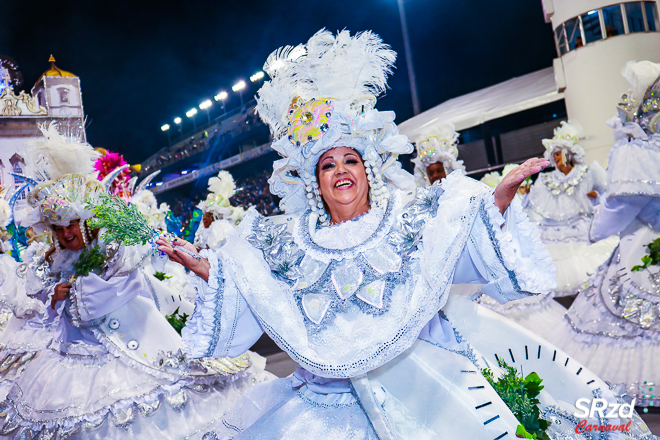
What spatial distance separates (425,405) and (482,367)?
42 centimetres

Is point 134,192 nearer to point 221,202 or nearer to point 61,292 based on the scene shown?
point 61,292

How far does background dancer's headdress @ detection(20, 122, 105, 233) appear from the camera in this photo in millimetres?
3600

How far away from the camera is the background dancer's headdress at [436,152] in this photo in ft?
18.4

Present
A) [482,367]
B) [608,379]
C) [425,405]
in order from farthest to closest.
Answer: [608,379] → [482,367] → [425,405]

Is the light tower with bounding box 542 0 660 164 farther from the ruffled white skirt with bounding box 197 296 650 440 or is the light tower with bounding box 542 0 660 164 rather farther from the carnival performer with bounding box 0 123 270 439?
the carnival performer with bounding box 0 123 270 439

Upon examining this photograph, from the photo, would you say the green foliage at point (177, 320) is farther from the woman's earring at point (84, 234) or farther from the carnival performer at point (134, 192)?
the woman's earring at point (84, 234)

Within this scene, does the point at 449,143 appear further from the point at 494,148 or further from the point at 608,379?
the point at 494,148

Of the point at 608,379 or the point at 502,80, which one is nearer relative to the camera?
the point at 608,379

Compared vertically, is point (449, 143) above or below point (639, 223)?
above

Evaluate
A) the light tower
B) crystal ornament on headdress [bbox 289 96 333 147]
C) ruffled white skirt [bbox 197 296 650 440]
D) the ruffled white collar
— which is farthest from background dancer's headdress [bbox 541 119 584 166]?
crystal ornament on headdress [bbox 289 96 333 147]

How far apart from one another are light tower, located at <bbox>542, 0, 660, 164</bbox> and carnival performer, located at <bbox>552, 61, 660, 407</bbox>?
6545mm

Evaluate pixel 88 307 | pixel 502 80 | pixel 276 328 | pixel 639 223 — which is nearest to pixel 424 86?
pixel 502 80

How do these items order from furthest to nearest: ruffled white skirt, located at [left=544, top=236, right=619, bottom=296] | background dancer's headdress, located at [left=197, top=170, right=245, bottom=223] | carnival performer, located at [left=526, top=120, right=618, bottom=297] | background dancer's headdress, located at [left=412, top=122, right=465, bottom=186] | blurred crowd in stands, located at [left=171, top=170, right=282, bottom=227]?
blurred crowd in stands, located at [left=171, top=170, right=282, bottom=227] < background dancer's headdress, located at [left=197, top=170, right=245, bottom=223] < carnival performer, located at [left=526, top=120, right=618, bottom=297] < ruffled white skirt, located at [left=544, top=236, right=619, bottom=296] < background dancer's headdress, located at [left=412, top=122, right=465, bottom=186]

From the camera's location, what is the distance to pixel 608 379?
3746mm
